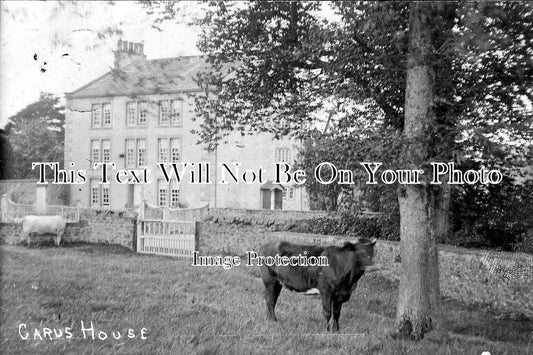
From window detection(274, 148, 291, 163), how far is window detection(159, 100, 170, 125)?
1.12 meters

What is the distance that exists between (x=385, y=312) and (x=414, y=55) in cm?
248

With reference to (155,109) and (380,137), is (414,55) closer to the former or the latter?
(380,137)

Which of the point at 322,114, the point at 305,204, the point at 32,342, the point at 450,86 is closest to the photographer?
the point at 32,342

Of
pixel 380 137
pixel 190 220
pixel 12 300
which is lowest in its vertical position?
pixel 12 300

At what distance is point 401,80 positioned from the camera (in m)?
5.31

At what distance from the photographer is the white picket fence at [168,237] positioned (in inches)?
237

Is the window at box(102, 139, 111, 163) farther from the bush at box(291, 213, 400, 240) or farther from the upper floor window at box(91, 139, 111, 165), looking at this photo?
the bush at box(291, 213, 400, 240)

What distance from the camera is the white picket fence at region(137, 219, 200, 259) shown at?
6012mm

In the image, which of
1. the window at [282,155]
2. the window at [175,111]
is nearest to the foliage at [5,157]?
the window at [175,111]

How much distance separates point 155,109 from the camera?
4836mm

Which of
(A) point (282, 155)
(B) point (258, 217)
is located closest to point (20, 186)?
(A) point (282, 155)

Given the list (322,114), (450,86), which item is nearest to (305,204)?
(322,114)

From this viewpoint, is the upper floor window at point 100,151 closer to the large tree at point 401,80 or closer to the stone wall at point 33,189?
the stone wall at point 33,189
